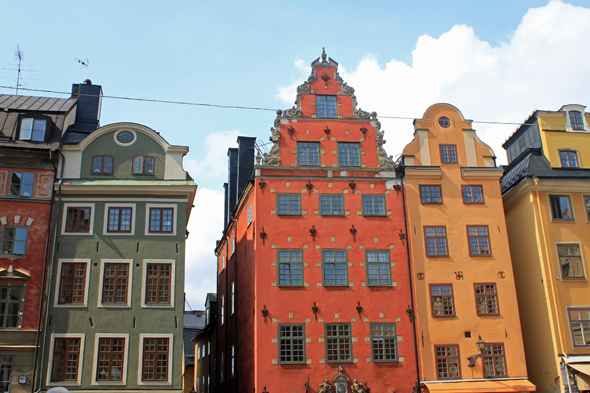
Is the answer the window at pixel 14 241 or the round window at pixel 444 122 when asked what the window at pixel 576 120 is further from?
the window at pixel 14 241

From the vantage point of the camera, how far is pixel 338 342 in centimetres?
2856

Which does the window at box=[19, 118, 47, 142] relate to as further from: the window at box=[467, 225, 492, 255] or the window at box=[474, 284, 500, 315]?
the window at box=[474, 284, 500, 315]

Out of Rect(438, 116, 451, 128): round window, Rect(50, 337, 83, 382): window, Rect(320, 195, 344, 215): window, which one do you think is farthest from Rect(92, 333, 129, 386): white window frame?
Rect(438, 116, 451, 128): round window

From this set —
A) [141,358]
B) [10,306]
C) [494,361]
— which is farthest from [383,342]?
[10,306]

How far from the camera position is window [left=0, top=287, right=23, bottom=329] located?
26.8 m

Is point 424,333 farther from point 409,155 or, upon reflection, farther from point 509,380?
point 409,155

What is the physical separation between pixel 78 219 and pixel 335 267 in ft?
41.4

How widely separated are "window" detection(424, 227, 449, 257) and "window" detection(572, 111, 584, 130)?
36.0ft

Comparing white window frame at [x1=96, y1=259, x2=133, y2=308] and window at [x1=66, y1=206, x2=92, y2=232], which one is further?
window at [x1=66, y1=206, x2=92, y2=232]

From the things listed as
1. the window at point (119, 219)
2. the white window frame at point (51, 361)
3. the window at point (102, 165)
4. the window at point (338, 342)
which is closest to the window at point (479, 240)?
the window at point (338, 342)

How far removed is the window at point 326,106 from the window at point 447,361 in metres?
13.1

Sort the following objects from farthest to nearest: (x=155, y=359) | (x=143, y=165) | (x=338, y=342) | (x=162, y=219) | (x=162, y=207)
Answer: (x=143, y=165) < (x=162, y=207) < (x=162, y=219) < (x=338, y=342) < (x=155, y=359)

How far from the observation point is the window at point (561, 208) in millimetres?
32344

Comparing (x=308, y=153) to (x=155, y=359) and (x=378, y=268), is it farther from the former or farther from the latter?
(x=155, y=359)
